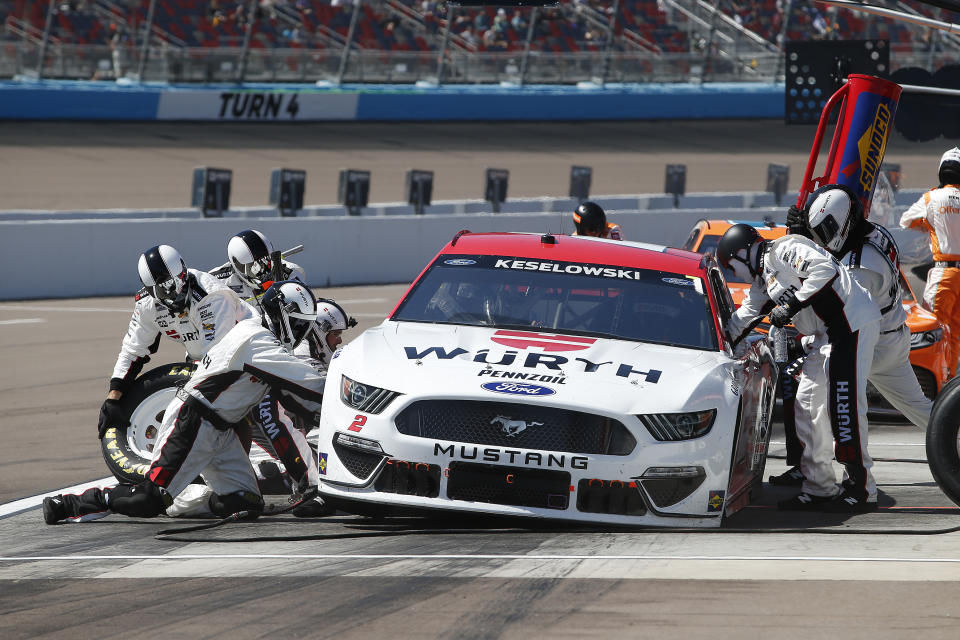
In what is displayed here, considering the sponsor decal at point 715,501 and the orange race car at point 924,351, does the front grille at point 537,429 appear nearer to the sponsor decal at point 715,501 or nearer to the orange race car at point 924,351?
the sponsor decal at point 715,501

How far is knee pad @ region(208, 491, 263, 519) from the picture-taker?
7438 millimetres

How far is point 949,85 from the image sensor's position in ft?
38.6

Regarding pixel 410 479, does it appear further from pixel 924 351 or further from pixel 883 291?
pixel 924 351

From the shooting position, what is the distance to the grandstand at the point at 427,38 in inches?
1286

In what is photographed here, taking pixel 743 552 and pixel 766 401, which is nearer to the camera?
pixel 743 552

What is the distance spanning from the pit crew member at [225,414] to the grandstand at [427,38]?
26.1 m

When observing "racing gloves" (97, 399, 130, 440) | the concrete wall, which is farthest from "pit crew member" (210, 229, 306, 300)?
the concrete wall

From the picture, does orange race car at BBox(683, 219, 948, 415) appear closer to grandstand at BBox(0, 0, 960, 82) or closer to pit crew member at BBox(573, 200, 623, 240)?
pit crew member at BBox(573, 200, 623, 240)

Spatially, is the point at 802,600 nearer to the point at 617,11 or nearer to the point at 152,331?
the point at 152,331

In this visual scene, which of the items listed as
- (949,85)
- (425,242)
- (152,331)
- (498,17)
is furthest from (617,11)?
(152,331)

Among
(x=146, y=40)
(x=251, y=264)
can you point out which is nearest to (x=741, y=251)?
(x=251, y=264)

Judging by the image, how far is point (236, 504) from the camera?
24.4 ft

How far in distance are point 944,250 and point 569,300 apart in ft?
15.1

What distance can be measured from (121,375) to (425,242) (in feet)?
44.9
